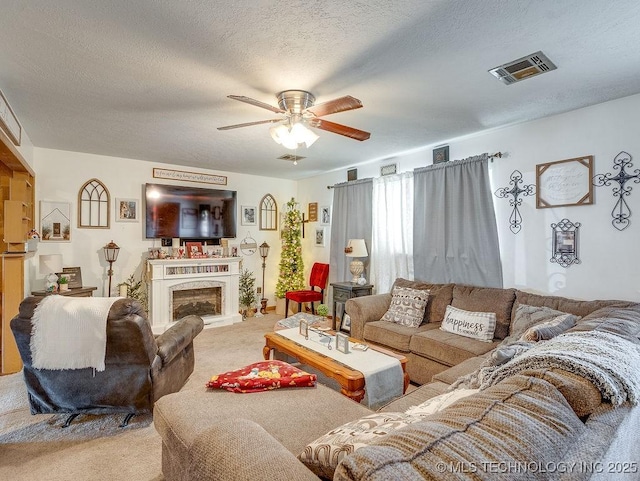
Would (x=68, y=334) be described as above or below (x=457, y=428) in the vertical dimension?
below

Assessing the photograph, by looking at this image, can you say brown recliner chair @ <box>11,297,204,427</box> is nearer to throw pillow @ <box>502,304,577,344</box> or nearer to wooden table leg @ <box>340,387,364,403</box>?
wooden table leg @ <box>340,387,364,403</box>

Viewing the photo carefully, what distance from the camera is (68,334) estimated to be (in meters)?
2.18

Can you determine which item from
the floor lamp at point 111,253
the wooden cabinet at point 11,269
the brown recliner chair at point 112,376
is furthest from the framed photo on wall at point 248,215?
the brown recliner chair at point 112,376

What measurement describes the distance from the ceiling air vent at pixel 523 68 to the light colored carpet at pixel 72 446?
276cm

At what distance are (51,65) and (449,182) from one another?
12.0 feet

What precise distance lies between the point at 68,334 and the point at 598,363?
9.05 feet

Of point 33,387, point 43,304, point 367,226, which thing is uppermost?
point 367,226

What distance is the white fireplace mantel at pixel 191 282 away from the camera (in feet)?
15.5

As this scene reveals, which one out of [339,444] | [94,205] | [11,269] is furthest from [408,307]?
[94,205]

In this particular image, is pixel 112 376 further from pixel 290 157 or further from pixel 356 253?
pixel 290 157

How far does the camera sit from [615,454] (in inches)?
39.1

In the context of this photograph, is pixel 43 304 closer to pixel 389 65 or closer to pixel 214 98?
pixel 214 98

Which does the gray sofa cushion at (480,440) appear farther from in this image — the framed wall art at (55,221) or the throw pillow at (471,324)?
the framed wall art at (55,221)

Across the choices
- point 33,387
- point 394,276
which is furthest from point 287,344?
point 394,276
